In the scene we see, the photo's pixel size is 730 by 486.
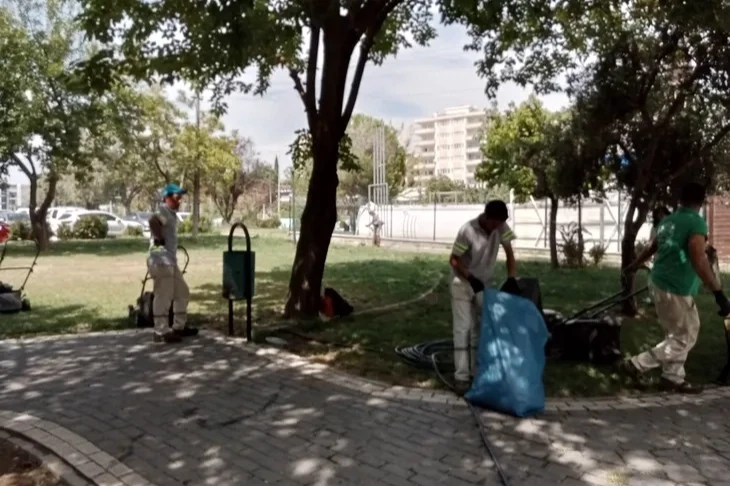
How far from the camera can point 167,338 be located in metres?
8.07

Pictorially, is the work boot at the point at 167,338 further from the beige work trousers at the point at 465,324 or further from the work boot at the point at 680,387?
the work boot at the point at 680,387

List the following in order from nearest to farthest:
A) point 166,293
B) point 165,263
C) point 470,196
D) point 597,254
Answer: point 165,263 → point 166,293 → point 597,254 → point 470,196

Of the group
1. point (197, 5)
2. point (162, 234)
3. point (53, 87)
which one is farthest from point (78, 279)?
point (53, 87)

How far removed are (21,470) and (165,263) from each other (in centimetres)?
372

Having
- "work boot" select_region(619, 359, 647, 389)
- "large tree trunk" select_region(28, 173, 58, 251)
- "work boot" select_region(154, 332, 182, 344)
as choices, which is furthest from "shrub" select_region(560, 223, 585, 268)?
"large tree trunk" select_region(28, 173, 58, 251)

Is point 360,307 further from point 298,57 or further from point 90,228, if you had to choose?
point 90,228

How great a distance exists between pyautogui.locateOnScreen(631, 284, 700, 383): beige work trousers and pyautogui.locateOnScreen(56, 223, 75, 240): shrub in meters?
33.6

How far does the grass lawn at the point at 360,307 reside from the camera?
693 centimetres

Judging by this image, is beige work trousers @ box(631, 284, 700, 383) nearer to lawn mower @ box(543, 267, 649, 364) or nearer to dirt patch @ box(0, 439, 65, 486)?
lawn mower @ box(543, 267, 649, 364)

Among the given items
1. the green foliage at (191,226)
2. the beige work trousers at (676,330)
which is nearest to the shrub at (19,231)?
the green foliage at (191,226)

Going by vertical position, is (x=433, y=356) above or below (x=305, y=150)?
below

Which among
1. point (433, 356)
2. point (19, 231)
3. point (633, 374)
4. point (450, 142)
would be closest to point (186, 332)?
point (433, 356)

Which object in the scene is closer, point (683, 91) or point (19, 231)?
point (683, 91)

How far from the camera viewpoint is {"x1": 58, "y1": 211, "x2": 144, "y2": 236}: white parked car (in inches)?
1444
